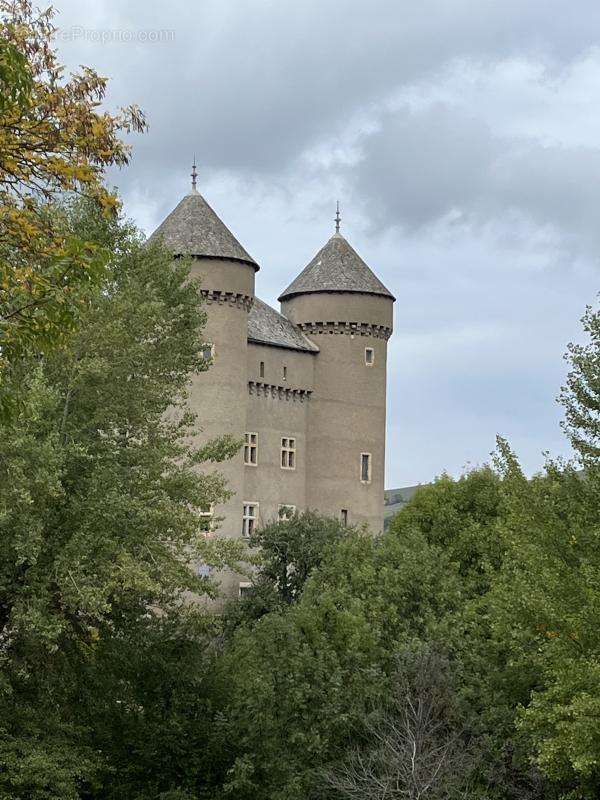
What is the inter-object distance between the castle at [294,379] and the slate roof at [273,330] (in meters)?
0.07

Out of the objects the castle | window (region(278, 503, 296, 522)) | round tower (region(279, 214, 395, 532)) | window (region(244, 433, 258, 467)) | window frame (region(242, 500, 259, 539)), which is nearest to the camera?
the castle

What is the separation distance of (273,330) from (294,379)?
2499 mm

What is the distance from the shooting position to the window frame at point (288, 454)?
59.1 m

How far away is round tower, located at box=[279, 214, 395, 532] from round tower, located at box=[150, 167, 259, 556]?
5759 millimetres

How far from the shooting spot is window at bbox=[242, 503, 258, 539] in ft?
187

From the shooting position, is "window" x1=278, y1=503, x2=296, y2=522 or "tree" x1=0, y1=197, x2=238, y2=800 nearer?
"tree" x1=0, y1=197, x2=238, y2=800

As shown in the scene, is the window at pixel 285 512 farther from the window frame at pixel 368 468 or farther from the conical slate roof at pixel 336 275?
the conical slate roof at pixel 336 275

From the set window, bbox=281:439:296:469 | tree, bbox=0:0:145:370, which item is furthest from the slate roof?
tree, bbox=0:0:145:370

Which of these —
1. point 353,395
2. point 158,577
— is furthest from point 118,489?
point 353,395

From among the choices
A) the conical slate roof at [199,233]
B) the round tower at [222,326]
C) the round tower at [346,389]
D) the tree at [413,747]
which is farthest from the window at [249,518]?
the tree at [413,747]

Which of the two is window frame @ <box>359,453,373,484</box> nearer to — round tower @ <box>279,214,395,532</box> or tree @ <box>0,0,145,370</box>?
round tower @ <box>279,214,395,532</box>

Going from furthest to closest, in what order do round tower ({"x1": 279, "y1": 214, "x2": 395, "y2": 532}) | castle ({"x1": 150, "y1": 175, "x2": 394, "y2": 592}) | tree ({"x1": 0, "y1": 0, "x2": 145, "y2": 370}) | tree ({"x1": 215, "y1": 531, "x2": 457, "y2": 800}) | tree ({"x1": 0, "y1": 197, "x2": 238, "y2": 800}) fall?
round tower ({"x1": 279, "y1": 214, "x2": 395, "y2": 532}) < castle ({"x1": 150, "y1": 175, "x2": 394, "y2": 592}) < tree ({"x1": 0, "y1": 197, "x2": 238, "y2": 800}) < tree ({"x1": 215, "y1": 531, "x2": 457, "y2": 800}) < tree ({"x1": 0, "y1": 0, "x2": 145, "y2": 370})

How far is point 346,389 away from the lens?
2409 inches

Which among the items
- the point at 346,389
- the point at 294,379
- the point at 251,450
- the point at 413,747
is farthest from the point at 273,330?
the point at 413,747
